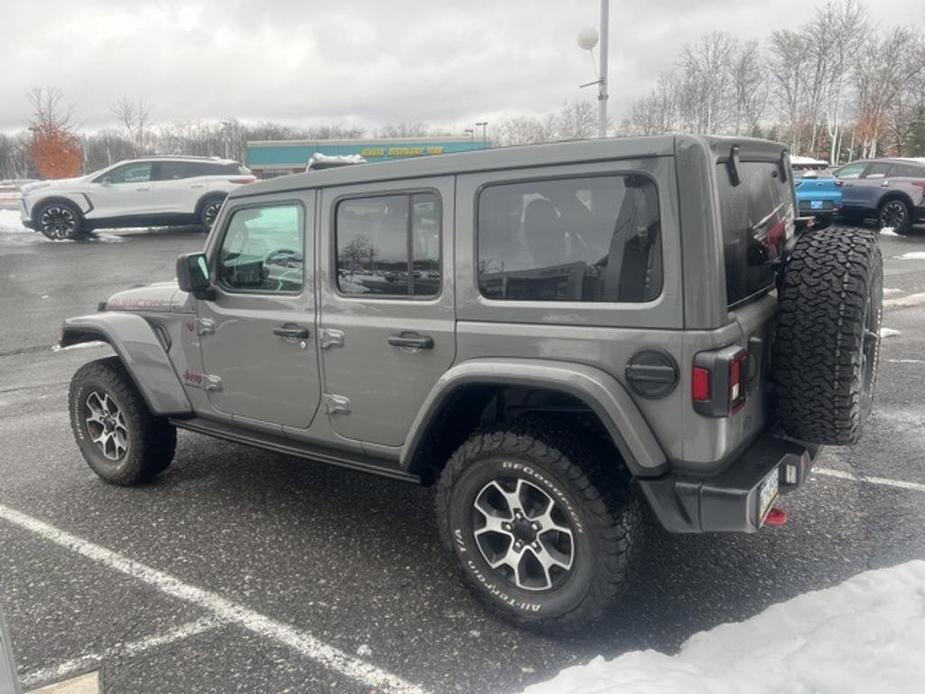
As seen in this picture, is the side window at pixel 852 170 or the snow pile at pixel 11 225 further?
the snow pile at pixel 11 225

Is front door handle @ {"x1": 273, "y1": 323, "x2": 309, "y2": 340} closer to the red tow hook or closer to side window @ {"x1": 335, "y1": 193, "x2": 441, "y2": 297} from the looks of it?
side window @ {"x1": 335, "y1": 193, "x2": 441, "y2": 297}

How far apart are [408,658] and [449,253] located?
1.55m

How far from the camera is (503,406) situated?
2.93 m

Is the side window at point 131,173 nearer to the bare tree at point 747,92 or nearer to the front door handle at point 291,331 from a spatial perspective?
the front door handle at point 291,331

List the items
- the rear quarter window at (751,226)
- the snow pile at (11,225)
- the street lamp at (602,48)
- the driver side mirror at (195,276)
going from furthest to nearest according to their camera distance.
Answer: the snow pile at (11,225), the street lamp at (602,48), the driver side mirror at (195,276), the rear quarter window at (751,226)

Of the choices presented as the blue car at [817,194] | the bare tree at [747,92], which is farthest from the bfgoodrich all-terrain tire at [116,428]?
the bare tree at [747,92]

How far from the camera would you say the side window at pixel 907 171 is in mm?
15461

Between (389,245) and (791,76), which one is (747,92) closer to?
(791,76)

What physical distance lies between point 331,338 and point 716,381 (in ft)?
5.56

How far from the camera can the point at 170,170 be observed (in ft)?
53.2

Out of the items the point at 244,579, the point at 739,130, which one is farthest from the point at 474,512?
the point at 739,130

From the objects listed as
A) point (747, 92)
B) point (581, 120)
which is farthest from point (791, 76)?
point (581, 120)

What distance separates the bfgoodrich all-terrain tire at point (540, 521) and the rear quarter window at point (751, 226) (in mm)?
799

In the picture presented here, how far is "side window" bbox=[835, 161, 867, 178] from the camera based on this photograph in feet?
55.1
